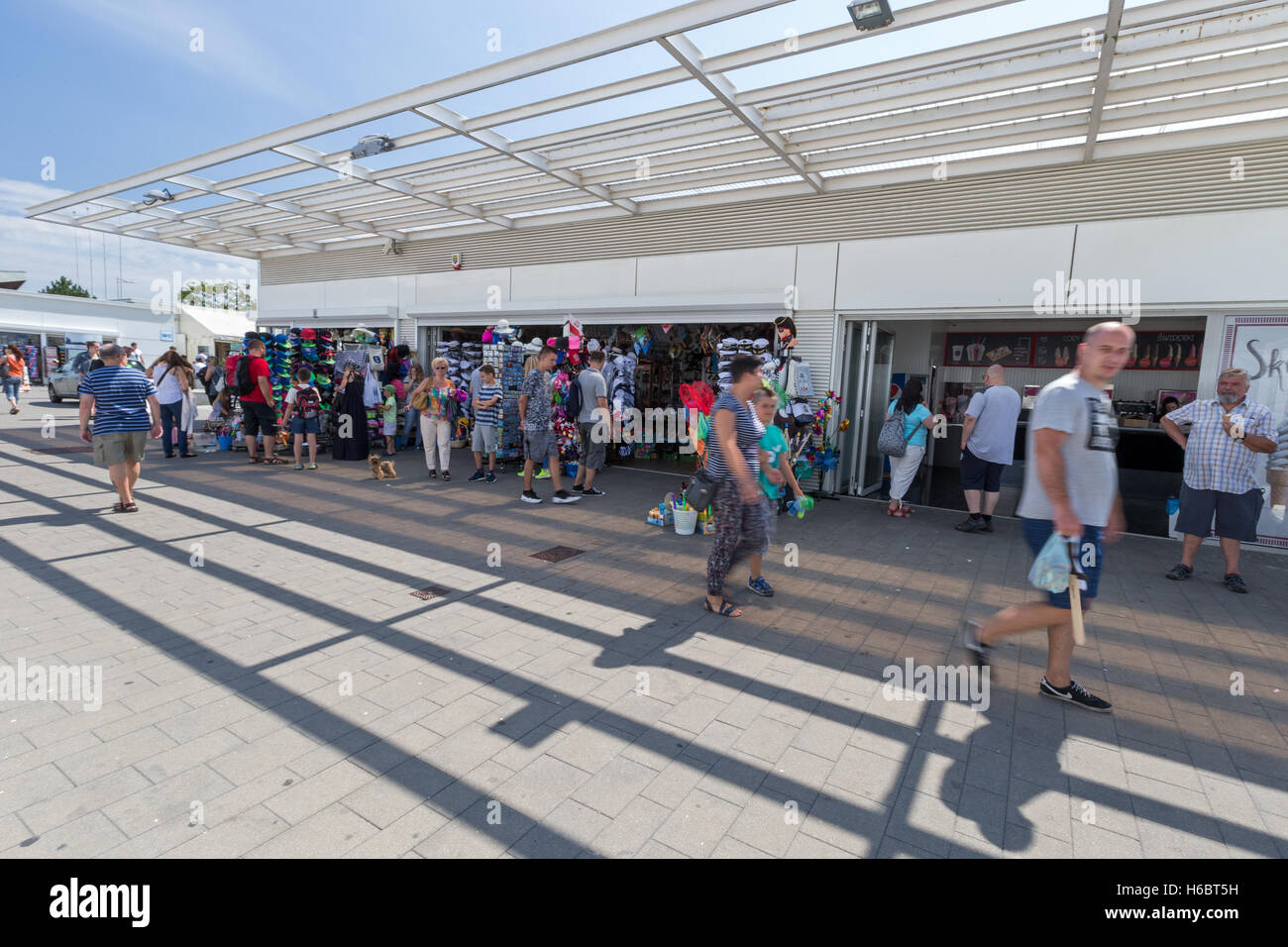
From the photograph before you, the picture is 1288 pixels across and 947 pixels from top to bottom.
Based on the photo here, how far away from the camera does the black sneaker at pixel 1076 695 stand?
11.2 feet

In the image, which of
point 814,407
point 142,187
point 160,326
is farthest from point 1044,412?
point 160,326

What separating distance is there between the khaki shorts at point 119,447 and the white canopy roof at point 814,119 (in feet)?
14.1

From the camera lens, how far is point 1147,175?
723cm

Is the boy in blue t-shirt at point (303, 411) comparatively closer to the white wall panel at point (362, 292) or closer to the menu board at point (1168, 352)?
the white wall panel at point (362, 292)

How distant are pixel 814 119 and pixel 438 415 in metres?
6.24

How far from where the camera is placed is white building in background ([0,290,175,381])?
91.5 feet

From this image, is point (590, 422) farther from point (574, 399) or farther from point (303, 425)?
point (303, 425)

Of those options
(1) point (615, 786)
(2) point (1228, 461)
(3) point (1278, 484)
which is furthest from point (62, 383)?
(3) point (1278, 484)

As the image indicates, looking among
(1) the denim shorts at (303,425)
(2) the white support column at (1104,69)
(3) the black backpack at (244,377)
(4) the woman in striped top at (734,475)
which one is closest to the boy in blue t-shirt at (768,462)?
(4) the woman in striped top at (734,475)

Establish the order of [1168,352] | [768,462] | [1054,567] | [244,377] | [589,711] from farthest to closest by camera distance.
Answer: [1168,352], [244,377], [768,462], [589,711], [1054,567]

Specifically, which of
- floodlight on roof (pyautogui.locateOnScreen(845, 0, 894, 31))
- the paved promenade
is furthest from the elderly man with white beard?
floodlight on roof (pyautogui.locateOnScreen(845, 0, 894, 31))

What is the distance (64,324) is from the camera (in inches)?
1176

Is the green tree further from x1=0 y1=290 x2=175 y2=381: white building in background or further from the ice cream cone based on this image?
the ice cream cone
